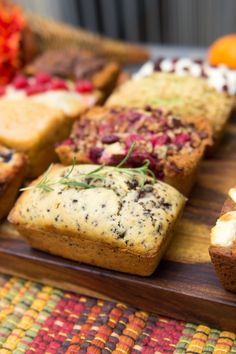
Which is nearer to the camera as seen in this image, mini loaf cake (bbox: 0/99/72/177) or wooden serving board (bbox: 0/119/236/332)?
wooden serving board (bbox: 0/119/236/332)

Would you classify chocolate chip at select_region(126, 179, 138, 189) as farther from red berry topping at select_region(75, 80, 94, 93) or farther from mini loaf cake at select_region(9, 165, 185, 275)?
red berry topping at select_region(75, 80, 94, 93)

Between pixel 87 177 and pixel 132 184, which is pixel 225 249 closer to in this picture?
pixel 132 184

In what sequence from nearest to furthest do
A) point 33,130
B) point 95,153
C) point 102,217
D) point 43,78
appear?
1. point 102,217
2. point 95,153
3. point 33,130
4. point 43,78

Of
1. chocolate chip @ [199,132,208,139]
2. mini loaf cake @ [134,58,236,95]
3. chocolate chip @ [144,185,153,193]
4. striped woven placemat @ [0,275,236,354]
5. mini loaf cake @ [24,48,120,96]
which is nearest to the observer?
striped woven placemat @ [0,275,236,354]

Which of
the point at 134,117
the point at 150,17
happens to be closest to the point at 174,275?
the point at 134,117

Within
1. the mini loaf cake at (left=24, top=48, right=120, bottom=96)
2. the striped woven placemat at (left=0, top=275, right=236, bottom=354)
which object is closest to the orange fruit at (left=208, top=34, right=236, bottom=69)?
the mini loaf cake at (left=24, top=48, right=120, bottom=96)

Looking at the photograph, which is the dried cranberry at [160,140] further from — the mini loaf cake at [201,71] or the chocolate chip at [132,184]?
the mini loaf cake at [201,71]
